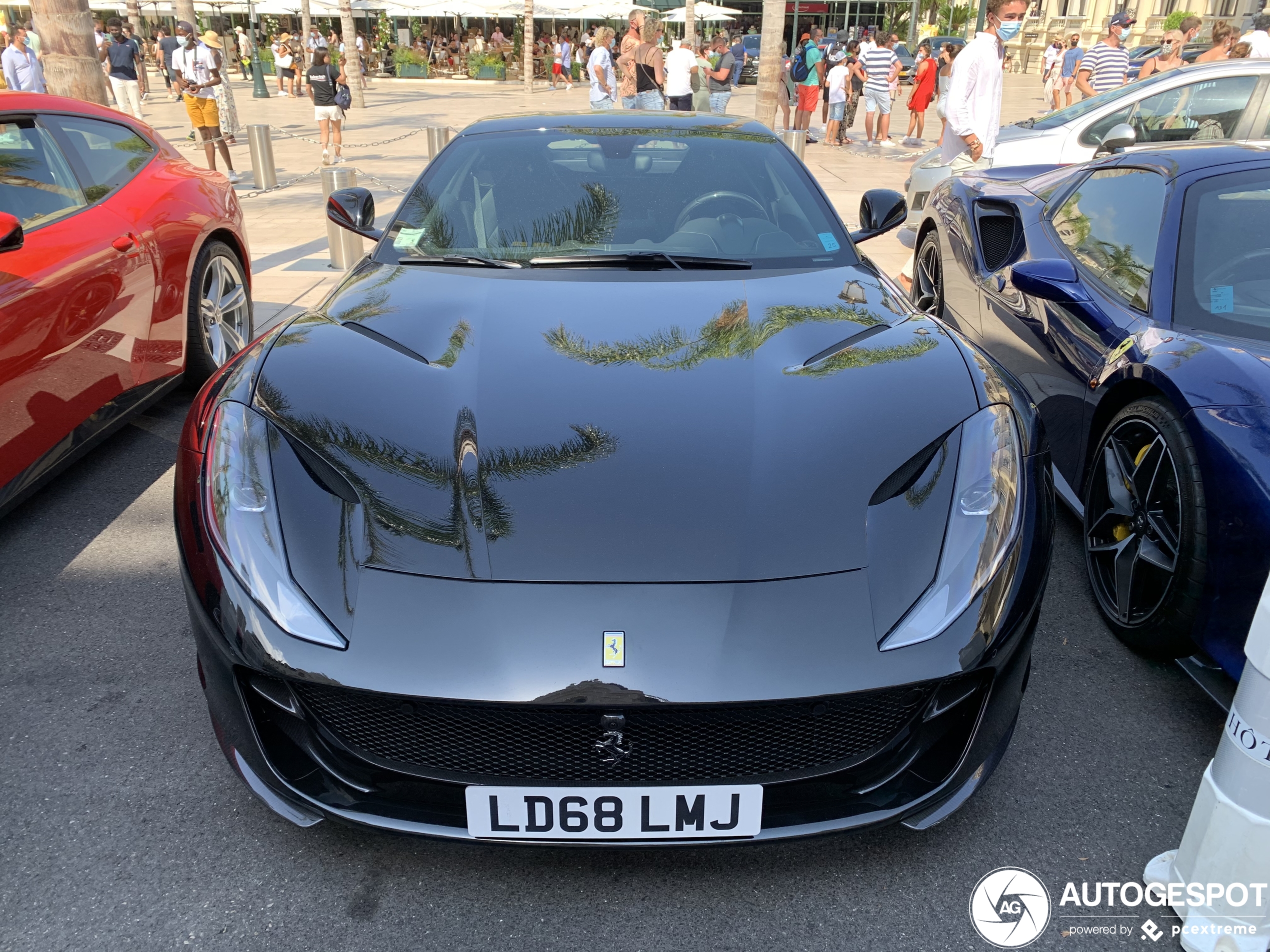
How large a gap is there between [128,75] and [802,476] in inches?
601

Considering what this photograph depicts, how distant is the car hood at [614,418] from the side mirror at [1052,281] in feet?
2.74

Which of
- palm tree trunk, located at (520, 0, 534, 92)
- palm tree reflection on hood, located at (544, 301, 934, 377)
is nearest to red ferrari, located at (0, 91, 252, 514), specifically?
palm tree reflection on hood, located at (544, 301, 934, 377)

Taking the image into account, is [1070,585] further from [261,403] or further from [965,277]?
[261,403]

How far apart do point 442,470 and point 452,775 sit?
611 millimetres

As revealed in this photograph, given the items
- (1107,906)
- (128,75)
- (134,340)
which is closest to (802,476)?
(1107,906)

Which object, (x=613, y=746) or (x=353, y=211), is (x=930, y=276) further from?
(x=613, y=746)

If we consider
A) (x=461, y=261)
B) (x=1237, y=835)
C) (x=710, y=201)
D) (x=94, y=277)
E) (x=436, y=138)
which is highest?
(x=710, y=201)

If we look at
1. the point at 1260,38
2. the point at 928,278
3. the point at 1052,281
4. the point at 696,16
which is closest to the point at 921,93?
the point at 1260,38

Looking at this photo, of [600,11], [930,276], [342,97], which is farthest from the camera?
[600,11]

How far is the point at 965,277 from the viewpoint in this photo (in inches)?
174

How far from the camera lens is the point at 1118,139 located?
661 centimetres

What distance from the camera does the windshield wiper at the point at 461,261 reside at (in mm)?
3027

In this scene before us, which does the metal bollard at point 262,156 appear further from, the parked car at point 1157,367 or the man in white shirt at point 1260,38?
the man in white shirt at point 1260,38

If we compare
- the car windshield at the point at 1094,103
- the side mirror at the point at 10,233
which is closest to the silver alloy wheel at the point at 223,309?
the side mirror at the point at 10,233
